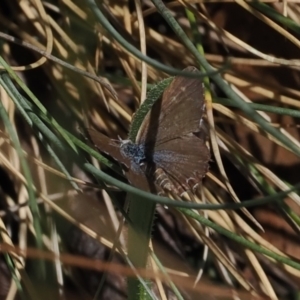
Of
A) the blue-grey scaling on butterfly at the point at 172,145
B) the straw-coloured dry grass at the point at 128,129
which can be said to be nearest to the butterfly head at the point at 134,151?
the blue-grey scaling on butterfly at the point at 172,145

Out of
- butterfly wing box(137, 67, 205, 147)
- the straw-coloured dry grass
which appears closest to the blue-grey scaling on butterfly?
butterfly wing box(137, 67, 205, 147)

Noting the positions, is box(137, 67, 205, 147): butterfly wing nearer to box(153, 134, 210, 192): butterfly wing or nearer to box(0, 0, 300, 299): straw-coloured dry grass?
box(153, 134, 210, 192): butterfly wing

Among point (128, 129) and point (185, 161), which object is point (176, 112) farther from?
point (128, 129)

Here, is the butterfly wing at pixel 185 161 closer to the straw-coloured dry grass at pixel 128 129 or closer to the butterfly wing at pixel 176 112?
the butterfly wing at pixel 176 112

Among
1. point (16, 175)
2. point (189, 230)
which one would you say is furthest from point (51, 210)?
point (189, 230)

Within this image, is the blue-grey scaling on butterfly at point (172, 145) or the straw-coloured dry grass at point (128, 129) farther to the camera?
the straw-coloured dry grass at point (128, 129)

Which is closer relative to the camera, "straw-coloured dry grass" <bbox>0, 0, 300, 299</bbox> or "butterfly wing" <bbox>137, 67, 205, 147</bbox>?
"butterfly wing" <bbox>137, 67, 205, 147</bbox>

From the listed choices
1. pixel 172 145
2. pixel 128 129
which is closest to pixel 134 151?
pixel 172 145

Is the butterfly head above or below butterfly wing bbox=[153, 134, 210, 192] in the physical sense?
above
